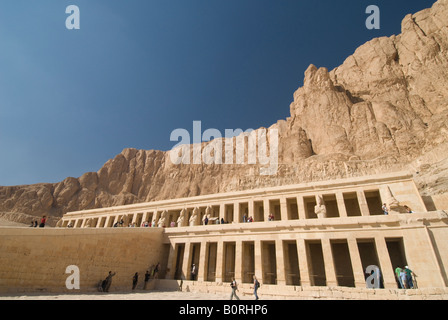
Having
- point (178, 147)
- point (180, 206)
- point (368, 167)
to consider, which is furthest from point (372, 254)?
point (178, 147)

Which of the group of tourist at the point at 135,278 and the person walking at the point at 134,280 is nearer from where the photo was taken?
the group of tourist at the point at 135,278

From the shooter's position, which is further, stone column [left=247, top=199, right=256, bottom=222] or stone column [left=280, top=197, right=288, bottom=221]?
stone column [left=247, top=199, right=256, bottom=222]

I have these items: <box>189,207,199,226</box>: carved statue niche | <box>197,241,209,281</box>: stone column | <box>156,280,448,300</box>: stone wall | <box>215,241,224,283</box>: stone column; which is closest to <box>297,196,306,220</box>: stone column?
<box>156,280,448,300</box>: stone wall

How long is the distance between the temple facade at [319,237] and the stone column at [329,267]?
2.3 inches

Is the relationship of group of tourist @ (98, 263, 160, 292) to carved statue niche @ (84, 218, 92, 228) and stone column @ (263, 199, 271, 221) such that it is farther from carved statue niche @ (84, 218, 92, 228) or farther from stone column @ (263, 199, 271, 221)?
carved statue niche @ (84, 218, 92, 228)

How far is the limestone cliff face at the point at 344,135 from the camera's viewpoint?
42906 millimetres

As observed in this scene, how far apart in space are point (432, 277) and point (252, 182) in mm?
37386

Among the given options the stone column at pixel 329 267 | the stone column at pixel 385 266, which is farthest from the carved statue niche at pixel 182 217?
the stone column at pixel 385 266

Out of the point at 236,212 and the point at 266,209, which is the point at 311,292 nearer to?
the point at 266,209

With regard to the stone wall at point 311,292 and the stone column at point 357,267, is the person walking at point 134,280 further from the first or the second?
the stone column at point 357,267

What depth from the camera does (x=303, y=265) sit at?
53.9 ft

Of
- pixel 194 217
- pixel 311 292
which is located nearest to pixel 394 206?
pixel 311 292

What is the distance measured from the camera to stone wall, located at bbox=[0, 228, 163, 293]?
11.9 metres

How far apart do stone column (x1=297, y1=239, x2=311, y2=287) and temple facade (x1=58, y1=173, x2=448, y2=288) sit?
0.06 m
